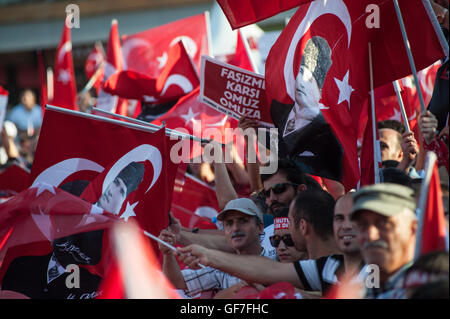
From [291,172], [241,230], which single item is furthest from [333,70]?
[241,230]

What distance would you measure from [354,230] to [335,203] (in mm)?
423

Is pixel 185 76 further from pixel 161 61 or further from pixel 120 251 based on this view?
pixel 120 251

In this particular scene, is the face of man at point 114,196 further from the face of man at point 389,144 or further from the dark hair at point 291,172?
the face of man at point 389,144

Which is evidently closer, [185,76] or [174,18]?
[185,76]

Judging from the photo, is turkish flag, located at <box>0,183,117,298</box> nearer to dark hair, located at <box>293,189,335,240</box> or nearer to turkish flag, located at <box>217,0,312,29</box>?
dark hair, located at <box>293,189,335,240</box>

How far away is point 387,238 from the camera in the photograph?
11.4 feet

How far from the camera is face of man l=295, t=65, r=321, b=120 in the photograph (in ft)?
17.5

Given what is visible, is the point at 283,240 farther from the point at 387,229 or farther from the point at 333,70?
the point at 387,229

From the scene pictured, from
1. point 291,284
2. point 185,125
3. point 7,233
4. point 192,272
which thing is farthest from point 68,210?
point 185,125

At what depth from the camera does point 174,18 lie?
2567 cm

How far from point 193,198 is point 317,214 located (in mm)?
3313

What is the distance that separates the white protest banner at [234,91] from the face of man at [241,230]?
1152 millimetres

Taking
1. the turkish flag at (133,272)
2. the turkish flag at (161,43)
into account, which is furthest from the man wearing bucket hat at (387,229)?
the turkish flag at (161,43)

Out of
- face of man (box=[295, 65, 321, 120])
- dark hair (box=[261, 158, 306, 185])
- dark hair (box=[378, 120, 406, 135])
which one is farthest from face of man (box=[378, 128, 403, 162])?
face of man (box=[295, 65, 321, 120])
